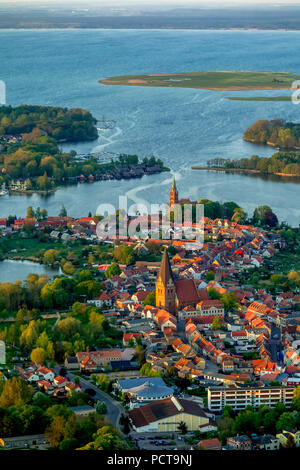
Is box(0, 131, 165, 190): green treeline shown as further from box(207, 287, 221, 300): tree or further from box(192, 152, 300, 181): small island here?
box(207, 287, 221, 300): tree

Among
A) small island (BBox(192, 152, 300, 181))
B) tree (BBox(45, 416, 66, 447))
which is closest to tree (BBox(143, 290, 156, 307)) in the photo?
tree (BBox(45, 416, 66, 447))

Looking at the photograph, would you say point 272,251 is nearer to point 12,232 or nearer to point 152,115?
point 12,232

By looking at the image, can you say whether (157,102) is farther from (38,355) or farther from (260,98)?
(38,355)

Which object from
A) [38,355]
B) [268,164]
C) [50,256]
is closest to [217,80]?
[268,164]

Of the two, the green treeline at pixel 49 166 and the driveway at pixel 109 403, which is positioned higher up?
the driveway at pixel 109 403

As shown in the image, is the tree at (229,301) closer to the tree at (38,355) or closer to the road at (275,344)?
the road at (275,344)

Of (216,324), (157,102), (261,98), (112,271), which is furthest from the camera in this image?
(261,98)

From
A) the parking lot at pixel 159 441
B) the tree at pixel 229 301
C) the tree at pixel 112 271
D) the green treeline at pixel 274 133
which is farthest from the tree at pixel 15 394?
the green treeline at pixel 274 133
